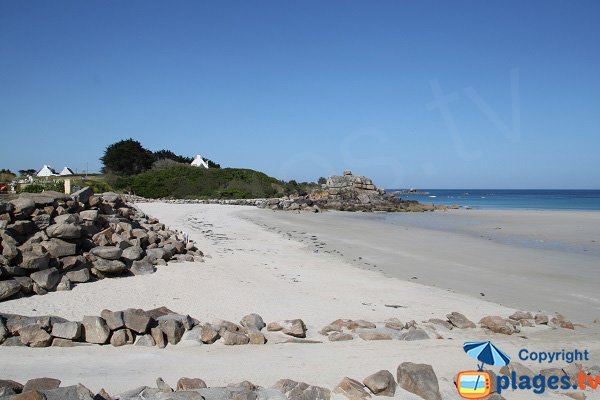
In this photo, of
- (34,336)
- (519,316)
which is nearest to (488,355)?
(519,316)

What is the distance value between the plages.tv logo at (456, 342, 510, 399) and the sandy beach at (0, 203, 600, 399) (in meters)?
0.12

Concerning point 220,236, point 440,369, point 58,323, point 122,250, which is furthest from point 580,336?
point 220,236

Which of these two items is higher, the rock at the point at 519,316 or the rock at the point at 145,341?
the rock at the point at 145,341

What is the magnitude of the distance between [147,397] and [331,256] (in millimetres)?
9833

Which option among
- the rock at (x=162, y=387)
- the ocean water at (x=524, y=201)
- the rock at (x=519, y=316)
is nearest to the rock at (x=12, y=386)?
the rock at (x=162, y=387)

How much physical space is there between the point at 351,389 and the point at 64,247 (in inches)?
259

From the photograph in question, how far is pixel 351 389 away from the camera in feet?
13.9

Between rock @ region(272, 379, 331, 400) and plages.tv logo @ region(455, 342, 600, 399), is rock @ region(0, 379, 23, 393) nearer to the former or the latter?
rock @ region(272, 379, 331, 400)

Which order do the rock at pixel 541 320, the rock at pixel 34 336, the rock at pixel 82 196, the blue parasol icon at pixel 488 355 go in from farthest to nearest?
the rock at pixel 82 196
the rock at pixel 541 320
the rock at pixel 34 336
the blue parasol icon at pixel 488 355

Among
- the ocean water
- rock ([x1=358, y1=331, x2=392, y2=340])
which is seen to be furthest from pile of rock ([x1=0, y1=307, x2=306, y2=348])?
the ocean water

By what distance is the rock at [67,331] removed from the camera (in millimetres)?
5398

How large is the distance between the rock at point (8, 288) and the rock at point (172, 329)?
3083 millimetres

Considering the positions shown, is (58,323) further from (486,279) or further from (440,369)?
(486,279)

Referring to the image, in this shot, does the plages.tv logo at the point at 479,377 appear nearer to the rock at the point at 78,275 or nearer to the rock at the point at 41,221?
the rock at the point at 78,275
